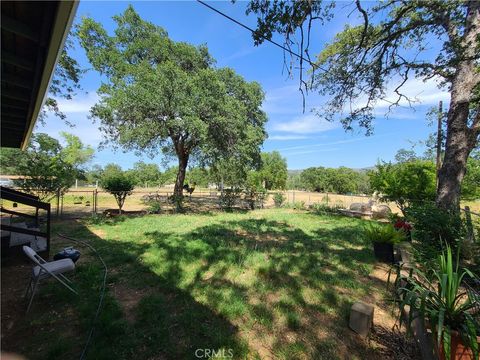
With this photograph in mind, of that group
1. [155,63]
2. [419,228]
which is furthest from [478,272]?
[155,63]

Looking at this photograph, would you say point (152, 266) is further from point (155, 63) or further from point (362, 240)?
point (155, 63)

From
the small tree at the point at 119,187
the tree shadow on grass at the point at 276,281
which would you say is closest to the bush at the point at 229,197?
the small tree at the point at 119,187

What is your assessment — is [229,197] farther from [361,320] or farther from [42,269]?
[361,320]

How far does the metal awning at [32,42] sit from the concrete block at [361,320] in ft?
12.3

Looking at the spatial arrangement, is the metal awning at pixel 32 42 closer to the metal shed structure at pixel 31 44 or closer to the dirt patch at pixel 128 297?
the metal shed structure at pixel 31 44

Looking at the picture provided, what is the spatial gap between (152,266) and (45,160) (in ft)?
27.2

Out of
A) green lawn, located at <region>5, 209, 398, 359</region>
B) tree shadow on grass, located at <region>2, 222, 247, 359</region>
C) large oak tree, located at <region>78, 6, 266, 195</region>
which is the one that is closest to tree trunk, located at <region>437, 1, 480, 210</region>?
green lawn, located at <region>5, 209, 398, 359</region>

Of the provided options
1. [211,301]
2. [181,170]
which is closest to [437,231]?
[211,301]

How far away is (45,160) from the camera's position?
9.55m

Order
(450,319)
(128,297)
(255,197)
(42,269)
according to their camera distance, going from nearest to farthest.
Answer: (450,319)
(42,269)
(128,297)
(255,197)

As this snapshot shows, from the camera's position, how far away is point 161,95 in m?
11.4

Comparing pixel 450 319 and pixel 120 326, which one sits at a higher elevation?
pixel 450 319

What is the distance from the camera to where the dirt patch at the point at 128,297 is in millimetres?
3043

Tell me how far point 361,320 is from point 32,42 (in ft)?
14.2
